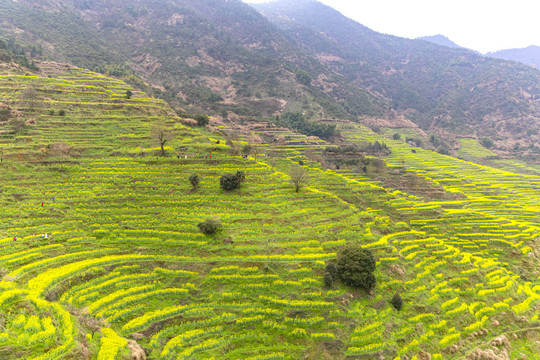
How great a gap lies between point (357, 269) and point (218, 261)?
17.1 metres

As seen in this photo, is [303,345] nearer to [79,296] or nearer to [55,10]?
[79,296]

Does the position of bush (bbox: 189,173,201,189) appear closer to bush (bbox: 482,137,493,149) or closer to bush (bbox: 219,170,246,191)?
bush (bbox: 219,170,246,191)

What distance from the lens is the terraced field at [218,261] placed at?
2234cm

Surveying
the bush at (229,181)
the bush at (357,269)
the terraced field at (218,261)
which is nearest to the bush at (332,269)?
the bush at (357,269)

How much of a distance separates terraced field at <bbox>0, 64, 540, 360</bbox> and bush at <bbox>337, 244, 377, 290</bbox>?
1485 millimetres

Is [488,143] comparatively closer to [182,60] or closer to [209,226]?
[209,226]

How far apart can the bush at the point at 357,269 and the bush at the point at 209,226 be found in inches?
669

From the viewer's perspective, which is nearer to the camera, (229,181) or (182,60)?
(229,181)

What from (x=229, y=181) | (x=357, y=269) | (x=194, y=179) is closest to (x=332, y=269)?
(x=357, y=269)

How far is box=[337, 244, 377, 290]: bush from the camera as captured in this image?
29.2 meters

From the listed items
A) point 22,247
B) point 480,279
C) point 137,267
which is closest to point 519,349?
point 480,279

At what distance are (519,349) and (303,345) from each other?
28.1 m

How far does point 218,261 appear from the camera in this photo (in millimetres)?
30328

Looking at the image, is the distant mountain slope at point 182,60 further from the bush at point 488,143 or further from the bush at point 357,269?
the bush at point 357,269
